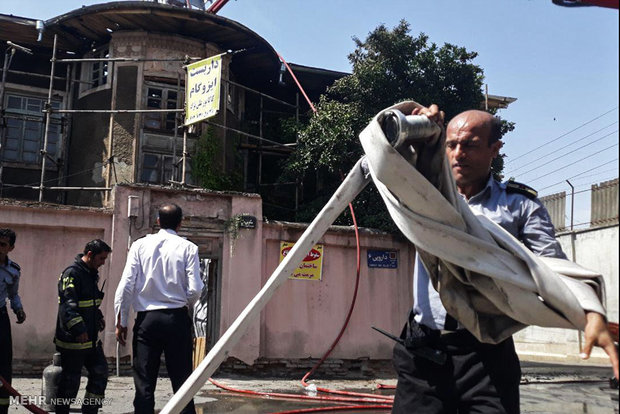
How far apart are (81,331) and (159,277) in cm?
109

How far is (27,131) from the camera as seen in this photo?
50.8 feet

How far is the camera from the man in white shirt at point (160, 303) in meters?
4.43

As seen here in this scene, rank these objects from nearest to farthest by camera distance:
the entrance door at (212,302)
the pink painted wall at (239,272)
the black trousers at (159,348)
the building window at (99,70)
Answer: the black trousers at (159,348)
the pink painted wall at (239,272)
the entrance door at (212,302)
the building window at (99,70)

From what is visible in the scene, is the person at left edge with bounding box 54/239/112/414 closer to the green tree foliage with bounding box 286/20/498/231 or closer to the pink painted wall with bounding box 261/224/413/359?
the pink painted wall with bounding box 261/224/413/359

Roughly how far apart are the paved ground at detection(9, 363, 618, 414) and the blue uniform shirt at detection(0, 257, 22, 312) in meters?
1.09

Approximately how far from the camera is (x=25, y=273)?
31.6 ft

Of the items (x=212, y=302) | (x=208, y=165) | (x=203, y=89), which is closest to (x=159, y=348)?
(x=212, y=302)

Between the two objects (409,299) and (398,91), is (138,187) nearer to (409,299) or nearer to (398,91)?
(409,299)

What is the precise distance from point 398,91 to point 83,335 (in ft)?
36.4

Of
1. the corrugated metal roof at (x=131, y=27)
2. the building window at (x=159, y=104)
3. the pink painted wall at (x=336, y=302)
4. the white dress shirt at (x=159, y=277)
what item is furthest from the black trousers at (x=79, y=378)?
the corrugated metal roof at (x=131, y=27)

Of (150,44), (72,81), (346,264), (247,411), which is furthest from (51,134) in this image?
(247,411)

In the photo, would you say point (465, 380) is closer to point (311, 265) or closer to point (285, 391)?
point (285, 391)

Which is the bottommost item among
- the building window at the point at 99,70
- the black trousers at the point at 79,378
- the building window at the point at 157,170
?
the black trousers at the point at 79,378

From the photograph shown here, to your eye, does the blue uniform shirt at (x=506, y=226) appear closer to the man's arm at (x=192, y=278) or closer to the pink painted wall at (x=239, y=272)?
the man's arm at (x=192, y=278)
